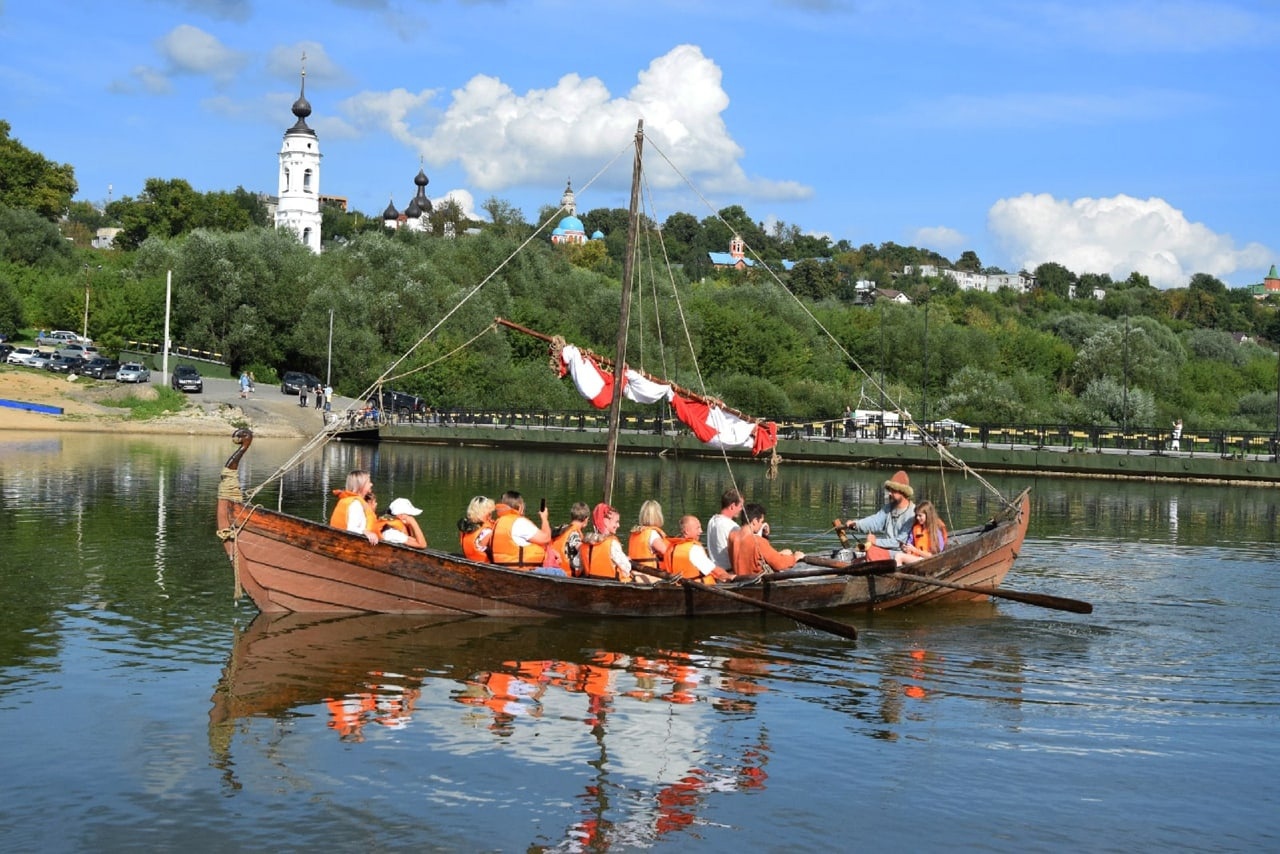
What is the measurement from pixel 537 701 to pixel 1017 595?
8939mm

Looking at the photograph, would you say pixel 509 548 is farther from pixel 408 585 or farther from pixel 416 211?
pixel 416 211

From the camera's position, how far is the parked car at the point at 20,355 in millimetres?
71812

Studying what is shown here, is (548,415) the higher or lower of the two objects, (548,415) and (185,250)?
the lower

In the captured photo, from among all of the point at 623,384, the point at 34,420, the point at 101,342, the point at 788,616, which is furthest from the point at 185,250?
the point at 788,616

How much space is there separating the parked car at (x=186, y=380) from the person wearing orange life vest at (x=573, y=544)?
57.8 meters

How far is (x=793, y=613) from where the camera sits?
18.8 m

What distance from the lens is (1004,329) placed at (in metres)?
113

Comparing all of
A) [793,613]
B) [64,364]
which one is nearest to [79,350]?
[64,364]

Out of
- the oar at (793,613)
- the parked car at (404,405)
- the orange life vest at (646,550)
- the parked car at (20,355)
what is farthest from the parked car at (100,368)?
the oar at (793,613)

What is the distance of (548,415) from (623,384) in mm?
48481

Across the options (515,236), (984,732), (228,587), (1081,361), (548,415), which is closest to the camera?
(984,732)

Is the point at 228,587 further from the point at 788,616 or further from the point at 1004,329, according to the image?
the point at 1004,329

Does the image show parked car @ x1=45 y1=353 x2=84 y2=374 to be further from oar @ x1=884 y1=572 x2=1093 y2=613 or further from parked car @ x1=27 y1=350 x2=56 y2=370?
oar @ x1=884 y1=572 x2=1093 y2=613

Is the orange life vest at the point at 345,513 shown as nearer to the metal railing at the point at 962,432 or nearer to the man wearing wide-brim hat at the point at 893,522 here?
the man wearing wide-brim hat at the point at 893,522
